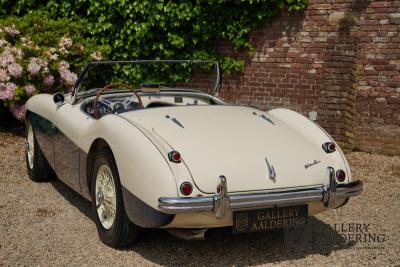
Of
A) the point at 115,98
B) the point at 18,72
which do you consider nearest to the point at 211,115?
→ the point at 115,98

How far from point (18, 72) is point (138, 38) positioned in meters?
1.96

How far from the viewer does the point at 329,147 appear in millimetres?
4332

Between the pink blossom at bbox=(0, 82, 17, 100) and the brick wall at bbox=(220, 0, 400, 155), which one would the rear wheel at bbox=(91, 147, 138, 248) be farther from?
the brick wall at bbox=(220, 0, 400, 155)

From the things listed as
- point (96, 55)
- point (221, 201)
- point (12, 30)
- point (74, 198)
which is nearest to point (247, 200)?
point (221, 201)

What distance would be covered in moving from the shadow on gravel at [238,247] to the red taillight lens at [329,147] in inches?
27.3

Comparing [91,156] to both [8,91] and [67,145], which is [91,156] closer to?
[67,145]

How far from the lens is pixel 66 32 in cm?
903

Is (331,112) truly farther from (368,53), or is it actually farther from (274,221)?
(274,221)

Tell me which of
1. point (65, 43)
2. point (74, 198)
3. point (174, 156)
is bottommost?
point (74, 198)

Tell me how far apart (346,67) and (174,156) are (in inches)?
186

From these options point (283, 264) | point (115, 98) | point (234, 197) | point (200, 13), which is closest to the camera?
point (234, 197)

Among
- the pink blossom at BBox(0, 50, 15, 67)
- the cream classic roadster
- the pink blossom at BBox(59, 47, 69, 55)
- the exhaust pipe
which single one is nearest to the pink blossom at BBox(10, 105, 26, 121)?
the pink blossom at BBox(0, 50, 15, 67)

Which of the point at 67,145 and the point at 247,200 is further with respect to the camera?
the point at 67,145

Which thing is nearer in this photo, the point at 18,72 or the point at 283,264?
the point at 283,264
